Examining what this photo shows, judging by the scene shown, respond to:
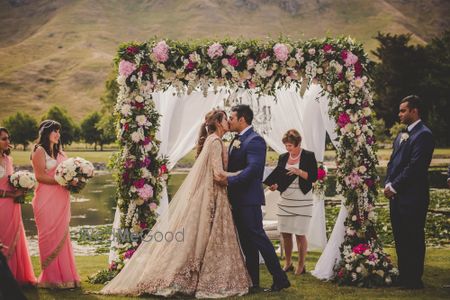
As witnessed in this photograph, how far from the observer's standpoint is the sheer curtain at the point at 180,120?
30.4ft

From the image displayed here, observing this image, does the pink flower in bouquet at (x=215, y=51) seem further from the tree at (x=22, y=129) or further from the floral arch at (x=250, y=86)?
Result: the tree at (x=22, y=129)

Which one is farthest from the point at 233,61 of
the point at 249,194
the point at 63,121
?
the point at 63,121

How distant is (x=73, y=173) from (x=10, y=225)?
1057mm

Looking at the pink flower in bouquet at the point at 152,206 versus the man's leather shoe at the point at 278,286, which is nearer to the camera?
the man's leather shoe at the point at 278,286

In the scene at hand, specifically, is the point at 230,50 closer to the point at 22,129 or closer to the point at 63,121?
the point at 63,121

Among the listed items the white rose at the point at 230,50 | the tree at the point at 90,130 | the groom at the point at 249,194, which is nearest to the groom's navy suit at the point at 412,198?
the groom at the point at 249,194

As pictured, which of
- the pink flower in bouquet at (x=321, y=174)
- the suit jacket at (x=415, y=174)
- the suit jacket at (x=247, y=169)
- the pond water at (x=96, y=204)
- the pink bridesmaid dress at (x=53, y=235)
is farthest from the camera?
the pond water at (x=96, y=204)

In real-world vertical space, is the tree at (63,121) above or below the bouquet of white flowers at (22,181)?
above

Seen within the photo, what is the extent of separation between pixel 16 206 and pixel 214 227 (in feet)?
8.76

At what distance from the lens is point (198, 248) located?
662cm

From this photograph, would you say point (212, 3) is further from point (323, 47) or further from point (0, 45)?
point (323, 47)

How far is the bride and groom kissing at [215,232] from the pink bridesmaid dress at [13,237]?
1194mm

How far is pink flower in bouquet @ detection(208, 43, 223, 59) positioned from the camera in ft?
25.8

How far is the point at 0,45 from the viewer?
17775 centimetres
